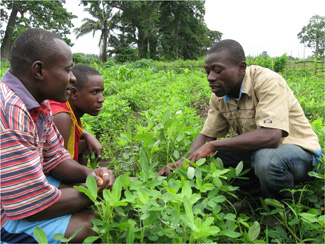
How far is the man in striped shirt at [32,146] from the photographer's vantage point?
1.25 metres

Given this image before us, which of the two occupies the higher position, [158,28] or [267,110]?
Answer: [158,28]

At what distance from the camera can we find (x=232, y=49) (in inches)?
79.7

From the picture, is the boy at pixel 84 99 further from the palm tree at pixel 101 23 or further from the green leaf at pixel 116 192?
the palm tree at pixel 101 23

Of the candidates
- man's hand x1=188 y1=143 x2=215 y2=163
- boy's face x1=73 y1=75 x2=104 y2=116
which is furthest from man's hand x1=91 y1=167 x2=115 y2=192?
boy's face x1=73 y1=75 x2=104 y2=116

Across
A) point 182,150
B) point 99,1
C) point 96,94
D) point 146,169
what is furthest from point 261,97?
point 99,1

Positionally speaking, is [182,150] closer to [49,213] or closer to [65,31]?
[49,213]

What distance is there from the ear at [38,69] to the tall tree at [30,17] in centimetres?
2651

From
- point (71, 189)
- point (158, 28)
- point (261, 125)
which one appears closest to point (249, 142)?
point (261, 125)

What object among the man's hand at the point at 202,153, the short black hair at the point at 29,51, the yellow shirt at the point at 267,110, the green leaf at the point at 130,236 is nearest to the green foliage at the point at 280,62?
the yellow shirt at the point at 267,110

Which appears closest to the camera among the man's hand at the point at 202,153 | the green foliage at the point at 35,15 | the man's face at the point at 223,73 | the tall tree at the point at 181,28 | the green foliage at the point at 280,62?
the man's hand at the point at 202,153

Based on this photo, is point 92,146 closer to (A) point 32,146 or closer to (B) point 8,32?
(A) point 32,146

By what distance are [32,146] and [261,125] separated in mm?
1483

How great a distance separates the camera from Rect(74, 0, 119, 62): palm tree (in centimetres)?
3112

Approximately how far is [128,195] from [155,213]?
7.6 inches
